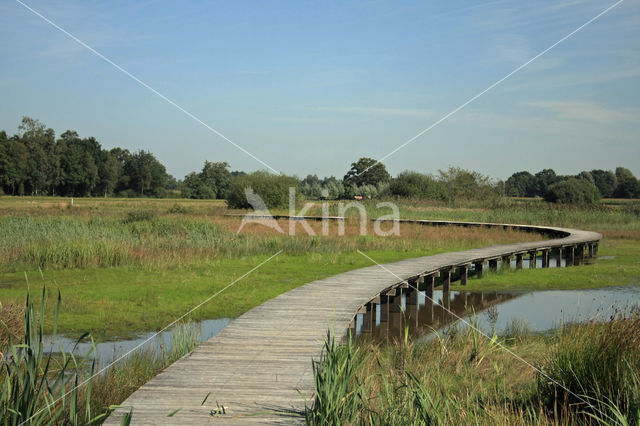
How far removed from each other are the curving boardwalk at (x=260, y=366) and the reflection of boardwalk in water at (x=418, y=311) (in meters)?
0.52

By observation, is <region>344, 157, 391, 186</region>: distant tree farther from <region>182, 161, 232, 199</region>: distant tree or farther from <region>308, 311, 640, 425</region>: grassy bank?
<region>308, 311, 640, 425</region>: grassy bank

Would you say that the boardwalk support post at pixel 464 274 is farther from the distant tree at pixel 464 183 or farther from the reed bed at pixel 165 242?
the distant tree at pixel 464 183

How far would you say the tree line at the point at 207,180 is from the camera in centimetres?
4456

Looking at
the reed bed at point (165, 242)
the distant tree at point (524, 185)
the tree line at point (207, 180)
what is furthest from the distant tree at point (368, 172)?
the distant tree at point (524, 185)

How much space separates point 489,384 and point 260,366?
226 centimetres

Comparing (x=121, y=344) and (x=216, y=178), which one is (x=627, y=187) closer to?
(x=216, y=178)

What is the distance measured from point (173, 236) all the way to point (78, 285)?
691cm

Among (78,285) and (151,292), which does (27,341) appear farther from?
(78,285)

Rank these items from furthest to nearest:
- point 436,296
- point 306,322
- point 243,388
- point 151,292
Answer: point 436,296
point 151,292
point 306,322
point 243,388

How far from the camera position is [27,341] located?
11.9 ft

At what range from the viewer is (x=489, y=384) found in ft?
19.7

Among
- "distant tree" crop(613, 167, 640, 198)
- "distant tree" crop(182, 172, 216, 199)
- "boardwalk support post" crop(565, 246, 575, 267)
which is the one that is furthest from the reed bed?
"distant tree" crop(613, 167, 640, 198)

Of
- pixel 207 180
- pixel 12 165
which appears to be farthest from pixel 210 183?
pixel 12 165

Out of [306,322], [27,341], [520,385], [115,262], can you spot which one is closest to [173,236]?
[115,262]
